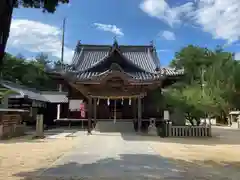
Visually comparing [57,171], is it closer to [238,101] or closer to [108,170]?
[108,170]

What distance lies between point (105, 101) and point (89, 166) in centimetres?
1664

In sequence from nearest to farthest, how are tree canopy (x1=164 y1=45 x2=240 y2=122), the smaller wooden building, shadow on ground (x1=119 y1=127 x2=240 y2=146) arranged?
shadow on ground (x1=119 y1=127 x2=240 y2=146) → tree canopy (x1=164 y1=45 x2=240 y2=122) → the smaller wooden building

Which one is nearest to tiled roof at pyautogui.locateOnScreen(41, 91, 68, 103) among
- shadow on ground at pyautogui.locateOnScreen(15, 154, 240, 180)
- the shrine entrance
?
the shrine entrance

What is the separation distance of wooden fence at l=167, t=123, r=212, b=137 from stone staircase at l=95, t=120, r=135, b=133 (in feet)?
A: 11.1

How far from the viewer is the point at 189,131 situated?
18.1 m

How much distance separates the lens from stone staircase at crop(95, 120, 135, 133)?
2022cm

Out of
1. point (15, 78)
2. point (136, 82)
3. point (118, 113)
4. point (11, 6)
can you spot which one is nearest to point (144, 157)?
point (11, 6)

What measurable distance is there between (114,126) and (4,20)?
51.3 ft

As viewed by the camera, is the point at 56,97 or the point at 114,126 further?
the point at 56,97

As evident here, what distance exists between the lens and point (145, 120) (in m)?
21.8

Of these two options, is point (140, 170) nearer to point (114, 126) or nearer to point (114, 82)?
point (114, 126)

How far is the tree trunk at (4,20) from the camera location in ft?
17.1

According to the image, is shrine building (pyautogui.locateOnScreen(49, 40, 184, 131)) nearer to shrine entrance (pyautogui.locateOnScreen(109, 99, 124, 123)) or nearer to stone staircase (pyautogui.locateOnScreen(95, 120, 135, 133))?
shrine entrance (pyautogui.locateOnScreen(109, 99, 124, 123))

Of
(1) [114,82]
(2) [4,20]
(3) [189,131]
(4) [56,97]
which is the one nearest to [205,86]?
(3) [189,131]
